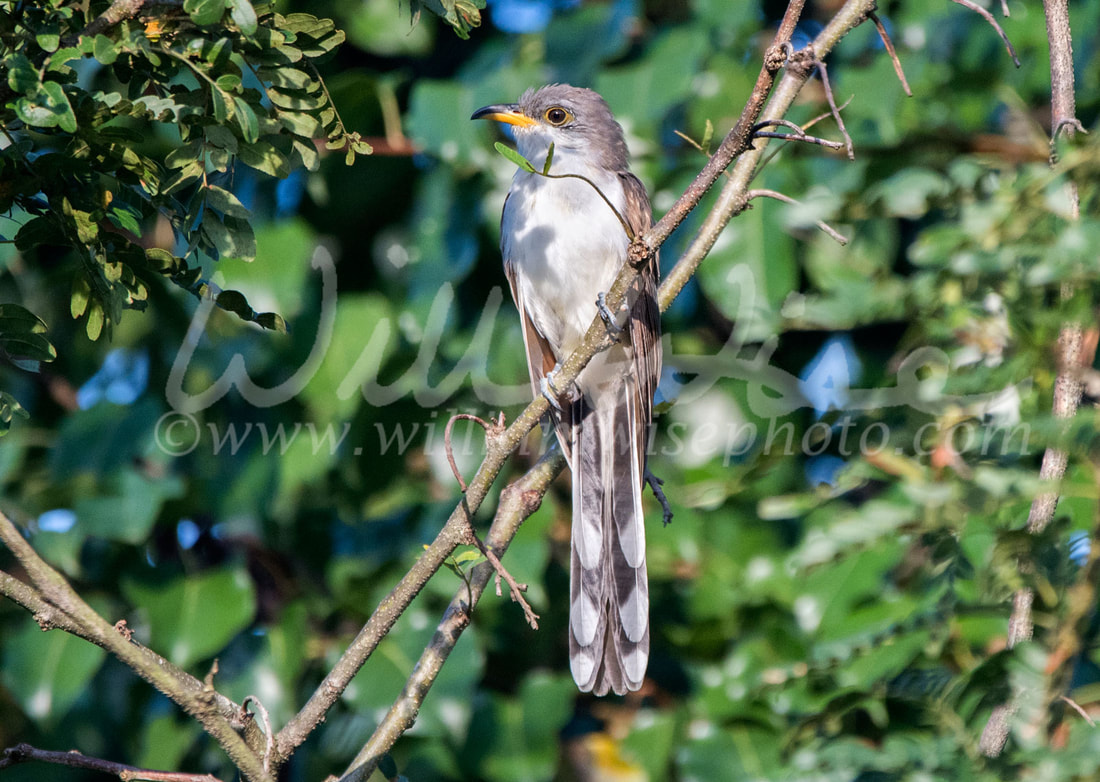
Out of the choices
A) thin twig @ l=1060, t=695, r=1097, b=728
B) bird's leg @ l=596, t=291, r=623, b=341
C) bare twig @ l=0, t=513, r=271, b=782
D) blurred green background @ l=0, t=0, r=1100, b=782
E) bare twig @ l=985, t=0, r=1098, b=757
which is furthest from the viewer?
blurred green background @ l=0, t=0, r=1100, b=782

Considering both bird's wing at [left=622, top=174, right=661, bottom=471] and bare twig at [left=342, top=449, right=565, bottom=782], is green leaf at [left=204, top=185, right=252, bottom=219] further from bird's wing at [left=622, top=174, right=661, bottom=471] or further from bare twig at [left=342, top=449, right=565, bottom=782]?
bird's wing at [left=622, top=174, right=661, bottom=471]

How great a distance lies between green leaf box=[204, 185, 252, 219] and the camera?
71.6 inches

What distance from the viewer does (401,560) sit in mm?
3920

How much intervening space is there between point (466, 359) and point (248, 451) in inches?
35.0

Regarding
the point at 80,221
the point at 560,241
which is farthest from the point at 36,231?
the point at 560,241

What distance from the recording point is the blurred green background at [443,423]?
369 cm

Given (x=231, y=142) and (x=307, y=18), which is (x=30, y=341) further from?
(x=307, y=18)

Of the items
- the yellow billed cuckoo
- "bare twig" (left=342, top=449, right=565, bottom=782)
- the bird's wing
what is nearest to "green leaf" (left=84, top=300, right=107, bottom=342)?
"bare twig" (left=342, top=449, right=565, bottom=782)

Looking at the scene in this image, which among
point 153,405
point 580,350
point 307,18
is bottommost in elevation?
point 153,405

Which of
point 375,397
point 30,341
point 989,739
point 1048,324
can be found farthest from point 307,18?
point 375,397

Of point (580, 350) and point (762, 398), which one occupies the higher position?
point (580, 350)

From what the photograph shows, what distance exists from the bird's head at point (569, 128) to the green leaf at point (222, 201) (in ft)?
9.07

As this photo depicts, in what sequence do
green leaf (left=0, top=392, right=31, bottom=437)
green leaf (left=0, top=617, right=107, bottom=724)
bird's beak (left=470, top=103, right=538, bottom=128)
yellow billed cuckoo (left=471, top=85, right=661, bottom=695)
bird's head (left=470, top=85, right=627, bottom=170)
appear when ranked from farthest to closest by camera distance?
bird's head (left=470, top=85, right=627, bottom=170), bird's beak (left=470, top=103, right=538, bottom=128), green leaf (left=0, top=617, right=107, bottom=724), yellow billed cuckoo (left=471, top=85, right=661, bottom=695), green leaf (left=0, top=392, right=31, bottom=437)

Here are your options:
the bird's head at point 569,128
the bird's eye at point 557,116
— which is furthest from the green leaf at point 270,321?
the bird's eye at point 557,116
